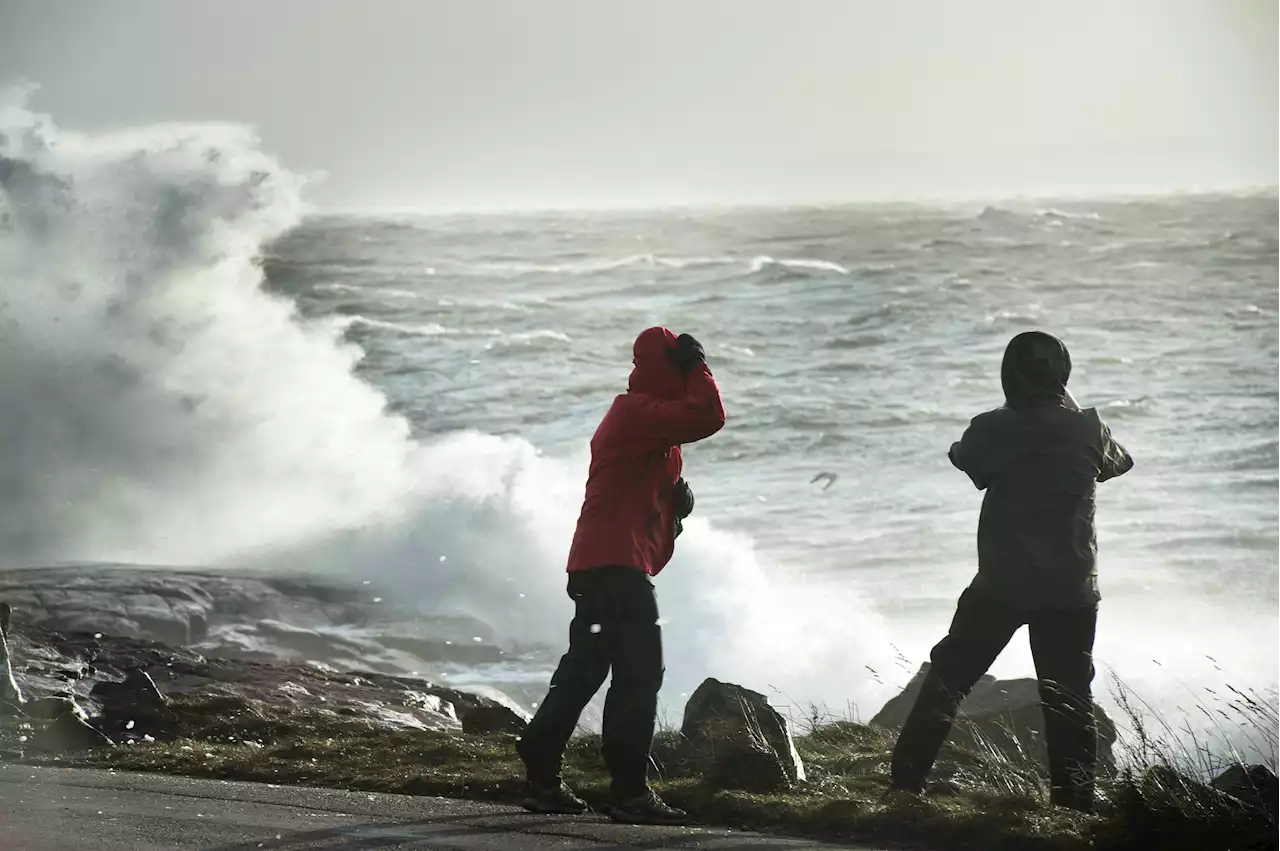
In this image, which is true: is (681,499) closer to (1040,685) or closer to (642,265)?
(1040,685)

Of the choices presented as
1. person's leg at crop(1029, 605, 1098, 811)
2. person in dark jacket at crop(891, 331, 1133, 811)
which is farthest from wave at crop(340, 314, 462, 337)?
person's leg at crop(1029, 605, 1098, 811)

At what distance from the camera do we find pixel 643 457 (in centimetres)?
666

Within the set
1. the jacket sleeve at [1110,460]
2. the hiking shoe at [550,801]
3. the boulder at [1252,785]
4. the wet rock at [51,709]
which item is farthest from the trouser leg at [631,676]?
the wet rock at [51,709]

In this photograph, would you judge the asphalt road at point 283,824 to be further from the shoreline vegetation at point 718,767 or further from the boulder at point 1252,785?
the boulder at point 1252,785

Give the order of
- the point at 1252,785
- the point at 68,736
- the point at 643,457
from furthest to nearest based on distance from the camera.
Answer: the point at 68,736, the point at 643,457, the point at 1252,785

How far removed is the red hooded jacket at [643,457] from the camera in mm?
6518

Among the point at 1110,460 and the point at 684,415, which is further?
the point at 1110,460

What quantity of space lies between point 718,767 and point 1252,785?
257 centimetres

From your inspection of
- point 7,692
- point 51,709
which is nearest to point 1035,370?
point 51,709

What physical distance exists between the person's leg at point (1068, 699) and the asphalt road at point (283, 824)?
45.1 inches

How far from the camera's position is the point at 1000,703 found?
33.2 ft

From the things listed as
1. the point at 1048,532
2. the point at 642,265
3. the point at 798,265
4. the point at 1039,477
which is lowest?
the point at 1048,532

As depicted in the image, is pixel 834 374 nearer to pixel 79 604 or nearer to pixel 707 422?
pixel 79 604

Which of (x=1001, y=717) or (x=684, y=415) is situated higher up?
(x=684, y=415)
